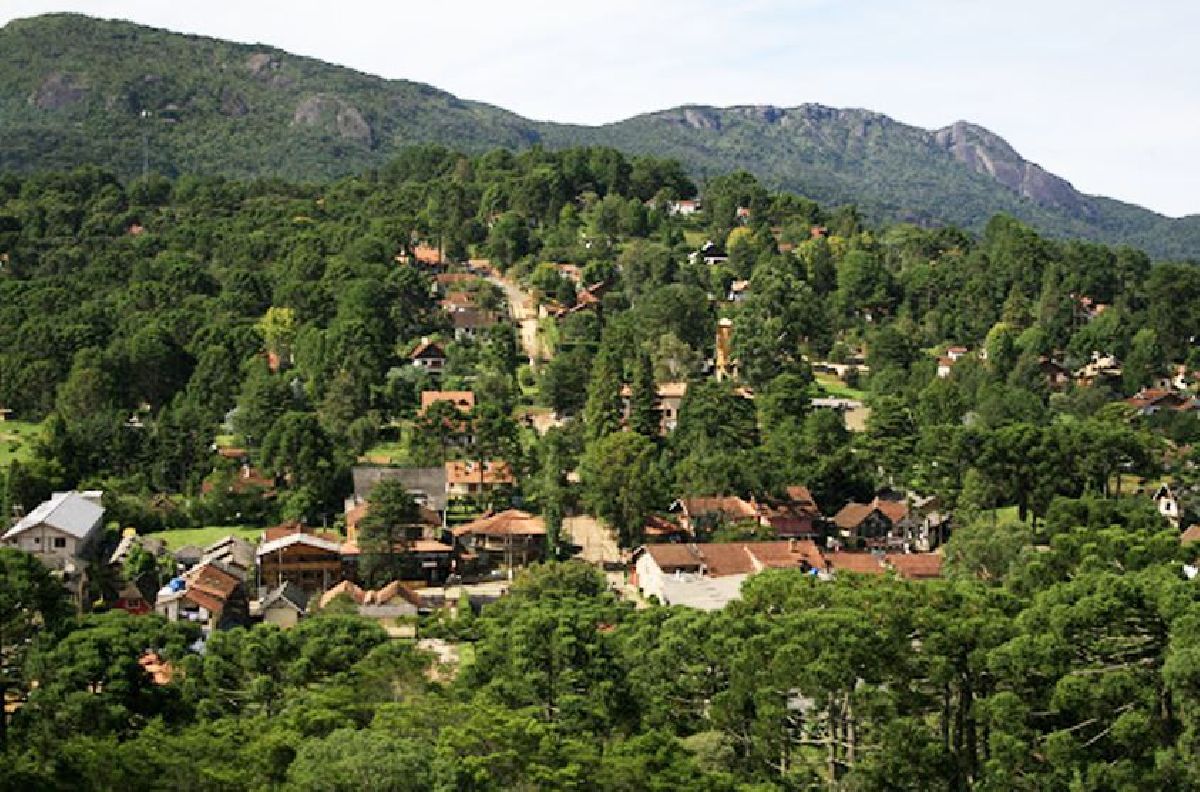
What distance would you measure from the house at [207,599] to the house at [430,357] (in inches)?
773

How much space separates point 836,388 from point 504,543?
2128cm

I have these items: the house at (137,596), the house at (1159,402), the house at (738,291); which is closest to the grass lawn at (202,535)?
the house at (137,596)

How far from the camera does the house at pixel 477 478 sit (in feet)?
134

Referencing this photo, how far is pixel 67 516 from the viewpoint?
1387 inches

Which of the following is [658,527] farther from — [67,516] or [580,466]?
[67,516]

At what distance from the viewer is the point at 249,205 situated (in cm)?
7700

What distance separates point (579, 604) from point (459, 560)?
8960 mm

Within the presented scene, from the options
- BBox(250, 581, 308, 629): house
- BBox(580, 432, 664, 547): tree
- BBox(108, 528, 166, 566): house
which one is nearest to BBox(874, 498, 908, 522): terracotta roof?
BBox(580, 432, 664, 547): tree

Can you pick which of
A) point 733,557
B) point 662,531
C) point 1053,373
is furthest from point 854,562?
point 1053,373

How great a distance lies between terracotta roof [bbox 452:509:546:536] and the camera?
36.7 meters

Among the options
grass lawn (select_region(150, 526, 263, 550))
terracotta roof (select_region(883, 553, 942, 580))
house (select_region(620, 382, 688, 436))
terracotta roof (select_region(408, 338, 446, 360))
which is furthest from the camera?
terracotta roof (select_region(408, 338, 446, 360))

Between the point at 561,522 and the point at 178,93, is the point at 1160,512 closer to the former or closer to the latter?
the point at 561,522

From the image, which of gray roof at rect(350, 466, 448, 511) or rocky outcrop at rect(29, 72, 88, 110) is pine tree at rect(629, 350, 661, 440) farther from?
rocky outcrop at rect(29, 72, 88, 110)

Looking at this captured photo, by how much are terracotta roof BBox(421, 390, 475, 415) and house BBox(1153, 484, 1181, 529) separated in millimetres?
21473
